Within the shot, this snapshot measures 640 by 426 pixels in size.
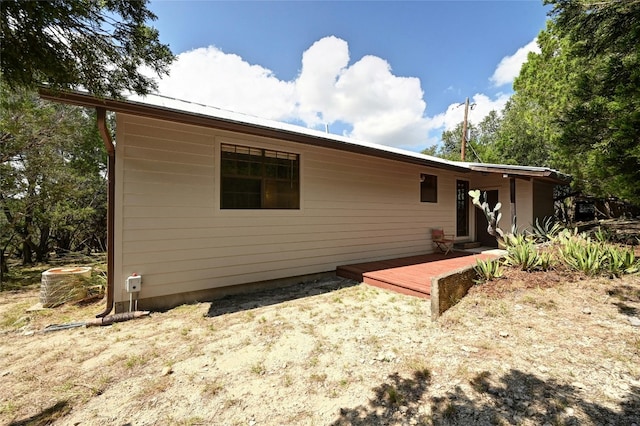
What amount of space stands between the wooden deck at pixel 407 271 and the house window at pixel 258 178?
6.47ft

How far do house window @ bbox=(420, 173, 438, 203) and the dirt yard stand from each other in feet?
14.6

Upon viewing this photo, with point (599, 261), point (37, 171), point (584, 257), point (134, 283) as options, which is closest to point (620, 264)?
point (599, 261)

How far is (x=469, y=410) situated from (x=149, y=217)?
14.7ft

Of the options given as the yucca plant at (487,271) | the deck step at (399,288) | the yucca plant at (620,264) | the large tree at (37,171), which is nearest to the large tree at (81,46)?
the deck step at (399,288)

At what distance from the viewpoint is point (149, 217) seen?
13.5 feet

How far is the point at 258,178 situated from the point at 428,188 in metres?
5.71

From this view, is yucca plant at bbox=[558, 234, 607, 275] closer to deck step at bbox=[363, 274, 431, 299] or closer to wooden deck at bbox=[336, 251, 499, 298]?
wooden deck at bbox=[336, 251, 499, 298]

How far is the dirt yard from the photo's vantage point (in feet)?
6.62

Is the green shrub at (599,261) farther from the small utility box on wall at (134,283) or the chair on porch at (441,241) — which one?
the small utility box on wall at (134,283)

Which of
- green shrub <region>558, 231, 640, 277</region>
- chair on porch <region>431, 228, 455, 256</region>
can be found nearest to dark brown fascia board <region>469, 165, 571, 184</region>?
chair on porch <region>431, 228, 455, 256</region>

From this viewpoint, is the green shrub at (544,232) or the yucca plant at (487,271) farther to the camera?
the green shrub at (544,232)

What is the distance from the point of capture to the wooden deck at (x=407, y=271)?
4.84 metres

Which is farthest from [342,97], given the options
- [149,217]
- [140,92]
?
[140,92]

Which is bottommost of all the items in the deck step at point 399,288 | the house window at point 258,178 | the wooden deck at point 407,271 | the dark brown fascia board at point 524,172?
the deck step at point 399,288
